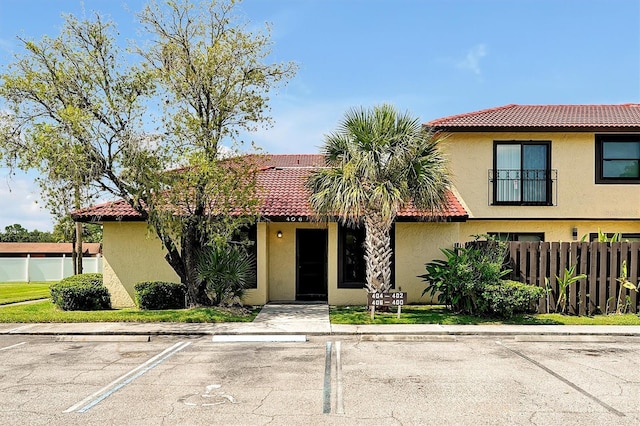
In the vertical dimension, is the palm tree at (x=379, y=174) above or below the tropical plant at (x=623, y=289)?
above

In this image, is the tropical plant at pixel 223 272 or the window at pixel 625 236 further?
the window at pixel 625 236

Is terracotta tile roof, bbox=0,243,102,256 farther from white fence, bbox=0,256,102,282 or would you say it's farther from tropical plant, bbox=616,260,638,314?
tropical plant, bbox=616,260,638,314

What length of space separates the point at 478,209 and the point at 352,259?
4647mm

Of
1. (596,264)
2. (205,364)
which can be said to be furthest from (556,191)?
(205,364)

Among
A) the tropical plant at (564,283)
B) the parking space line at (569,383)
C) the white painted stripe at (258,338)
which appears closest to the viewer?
the parking space line at (569,383)

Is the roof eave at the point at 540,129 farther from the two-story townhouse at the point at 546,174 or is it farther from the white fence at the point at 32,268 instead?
the white fence at the point at 32,268

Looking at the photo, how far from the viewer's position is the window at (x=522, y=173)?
17938mm

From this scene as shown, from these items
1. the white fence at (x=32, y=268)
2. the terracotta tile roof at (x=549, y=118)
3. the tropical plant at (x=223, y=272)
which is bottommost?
the white fence at (x=32, y=268)

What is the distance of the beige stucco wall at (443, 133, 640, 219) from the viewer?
17.8 m

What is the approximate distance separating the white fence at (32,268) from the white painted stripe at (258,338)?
84.5ft

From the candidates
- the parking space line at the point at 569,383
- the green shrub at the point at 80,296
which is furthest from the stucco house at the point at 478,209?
the parking space line at the point at 569,383

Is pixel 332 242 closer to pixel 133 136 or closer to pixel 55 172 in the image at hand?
pixel 133 136

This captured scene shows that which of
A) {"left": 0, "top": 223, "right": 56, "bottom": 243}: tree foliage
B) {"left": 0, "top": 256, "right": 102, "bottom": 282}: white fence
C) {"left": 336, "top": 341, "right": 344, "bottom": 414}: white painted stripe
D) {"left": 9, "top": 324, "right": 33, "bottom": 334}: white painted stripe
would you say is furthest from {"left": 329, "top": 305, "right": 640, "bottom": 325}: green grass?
{"left": 0, "top": 223, "right": 56, "bottom": 243}: tree foliage

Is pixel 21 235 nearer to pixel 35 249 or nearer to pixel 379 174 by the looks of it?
pixel 35 249
